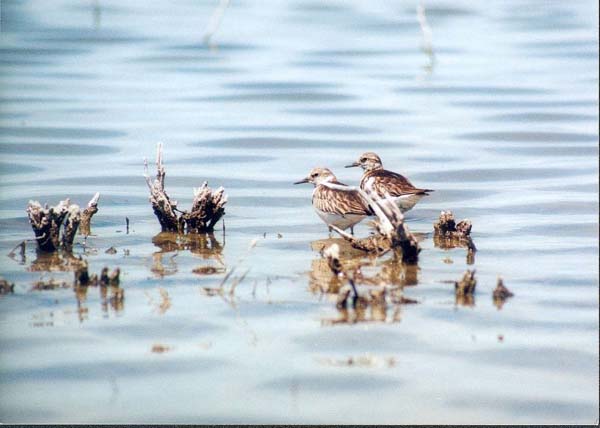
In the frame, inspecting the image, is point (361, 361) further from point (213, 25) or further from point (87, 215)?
point (213, 25)

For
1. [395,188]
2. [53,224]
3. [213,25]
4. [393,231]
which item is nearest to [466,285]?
[393,231]

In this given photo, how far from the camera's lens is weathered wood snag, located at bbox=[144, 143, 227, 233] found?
9031 millimetres

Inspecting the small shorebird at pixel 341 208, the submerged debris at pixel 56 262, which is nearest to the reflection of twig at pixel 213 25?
the small shorebird at pixel 341 208

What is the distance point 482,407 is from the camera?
5.48m

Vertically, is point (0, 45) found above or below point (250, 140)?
above

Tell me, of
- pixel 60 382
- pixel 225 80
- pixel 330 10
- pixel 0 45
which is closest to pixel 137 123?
pixel 225 80

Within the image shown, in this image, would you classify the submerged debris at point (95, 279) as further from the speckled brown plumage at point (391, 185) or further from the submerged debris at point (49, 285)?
the speckled brown plumage at point (391, 185)

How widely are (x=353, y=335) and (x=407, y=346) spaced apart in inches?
12.8

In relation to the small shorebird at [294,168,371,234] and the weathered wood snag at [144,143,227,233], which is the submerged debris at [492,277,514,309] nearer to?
the small shorebird at [294,168,371,234]

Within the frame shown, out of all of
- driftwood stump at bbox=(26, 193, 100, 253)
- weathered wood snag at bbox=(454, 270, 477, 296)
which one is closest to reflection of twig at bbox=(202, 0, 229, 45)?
driftwood stump at bbox=(26, 193, 100, 253)

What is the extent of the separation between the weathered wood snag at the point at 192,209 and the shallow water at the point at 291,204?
0.22 m

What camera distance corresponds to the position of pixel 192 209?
30.0ft

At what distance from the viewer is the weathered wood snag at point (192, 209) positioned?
903cm

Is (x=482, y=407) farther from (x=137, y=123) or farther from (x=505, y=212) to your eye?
(x=137, y=123)
